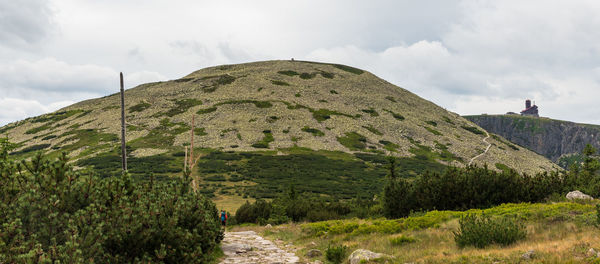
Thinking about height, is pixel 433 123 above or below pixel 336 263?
above

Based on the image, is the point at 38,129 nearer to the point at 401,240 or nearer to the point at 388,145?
the point at 388,145

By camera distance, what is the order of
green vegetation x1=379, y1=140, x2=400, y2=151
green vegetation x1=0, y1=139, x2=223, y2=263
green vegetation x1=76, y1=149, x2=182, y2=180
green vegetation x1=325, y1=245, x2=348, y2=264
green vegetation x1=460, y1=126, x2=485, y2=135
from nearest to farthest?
1. green vegetation x1=0, y1=139, x2=223, y2=263
2. green vegetation x1=325, y1=245, x2=348, y2=264
3. green vegetation x1=76, y1=149, x2=182, y2=180
4. green vegetation x1=379, y1=140, x2=400, y2=151
5. green vegetation x1=460, y1=126, x2=485, y2=135

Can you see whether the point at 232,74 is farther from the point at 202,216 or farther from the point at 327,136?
the point at 202,216

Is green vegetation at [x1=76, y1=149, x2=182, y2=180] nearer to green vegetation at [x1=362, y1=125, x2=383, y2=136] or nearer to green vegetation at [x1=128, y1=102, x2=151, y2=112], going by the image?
green vegetation at [x1=128, y1=102, x2=151, y2=112]

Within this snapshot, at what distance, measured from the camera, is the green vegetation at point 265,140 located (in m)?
89.2

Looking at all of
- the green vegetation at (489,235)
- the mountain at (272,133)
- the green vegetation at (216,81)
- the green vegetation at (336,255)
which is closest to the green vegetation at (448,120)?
the mountain at (272,133)

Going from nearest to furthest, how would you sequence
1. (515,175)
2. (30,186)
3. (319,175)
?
1. (30,186)
2. (515,175)
3. (319,175)

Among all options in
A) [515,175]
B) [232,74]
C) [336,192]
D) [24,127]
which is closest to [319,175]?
[336,192]

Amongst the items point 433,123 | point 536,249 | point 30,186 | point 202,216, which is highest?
point 433,123

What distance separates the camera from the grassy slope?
9367 mm

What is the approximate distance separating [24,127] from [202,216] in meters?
152

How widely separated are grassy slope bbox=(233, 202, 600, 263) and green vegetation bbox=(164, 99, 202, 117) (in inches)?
3959

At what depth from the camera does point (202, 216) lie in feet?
35.8

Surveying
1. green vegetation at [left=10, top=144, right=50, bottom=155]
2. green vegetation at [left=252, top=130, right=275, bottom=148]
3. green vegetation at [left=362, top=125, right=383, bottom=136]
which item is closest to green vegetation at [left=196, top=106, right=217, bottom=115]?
green vegetation at [left=252, top=130, right=275, bottom=148]
